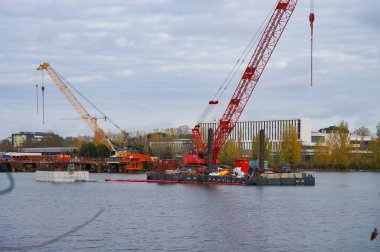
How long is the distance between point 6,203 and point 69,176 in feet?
131

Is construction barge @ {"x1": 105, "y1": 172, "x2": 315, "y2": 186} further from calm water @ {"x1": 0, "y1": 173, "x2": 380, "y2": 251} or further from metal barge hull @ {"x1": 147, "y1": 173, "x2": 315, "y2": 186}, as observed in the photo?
calm water @ {"x1": 0, "y1": 173, "x2": 380, "y2": 251}

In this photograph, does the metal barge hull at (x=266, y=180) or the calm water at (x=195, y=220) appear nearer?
the calm water at (x=195, y=220)

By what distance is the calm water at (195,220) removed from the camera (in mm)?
37375

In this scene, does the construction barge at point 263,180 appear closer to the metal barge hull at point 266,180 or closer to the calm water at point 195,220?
the metal barge hull at point 266,180

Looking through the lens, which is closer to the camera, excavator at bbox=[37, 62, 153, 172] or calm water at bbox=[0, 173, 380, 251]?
calm water at bbox=[0, 173, 380, 251]

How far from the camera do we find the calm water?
37375 millimetres

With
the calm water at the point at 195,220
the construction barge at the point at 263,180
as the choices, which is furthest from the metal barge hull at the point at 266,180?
the calm water at the point at 195,220

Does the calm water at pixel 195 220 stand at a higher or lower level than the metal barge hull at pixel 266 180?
lower

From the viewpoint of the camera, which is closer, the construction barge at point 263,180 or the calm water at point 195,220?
the calm water at point 195,220

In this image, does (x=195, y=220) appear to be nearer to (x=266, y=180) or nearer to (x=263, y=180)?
(x=263, y=180)

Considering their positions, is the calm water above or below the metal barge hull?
below

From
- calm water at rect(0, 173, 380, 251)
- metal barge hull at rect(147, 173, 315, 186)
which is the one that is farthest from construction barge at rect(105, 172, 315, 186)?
calm water at rect(0, 173, 380, 251)

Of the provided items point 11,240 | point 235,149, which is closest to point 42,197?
point 11,240

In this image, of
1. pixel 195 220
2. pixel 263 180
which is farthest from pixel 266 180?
pixel 195 220
